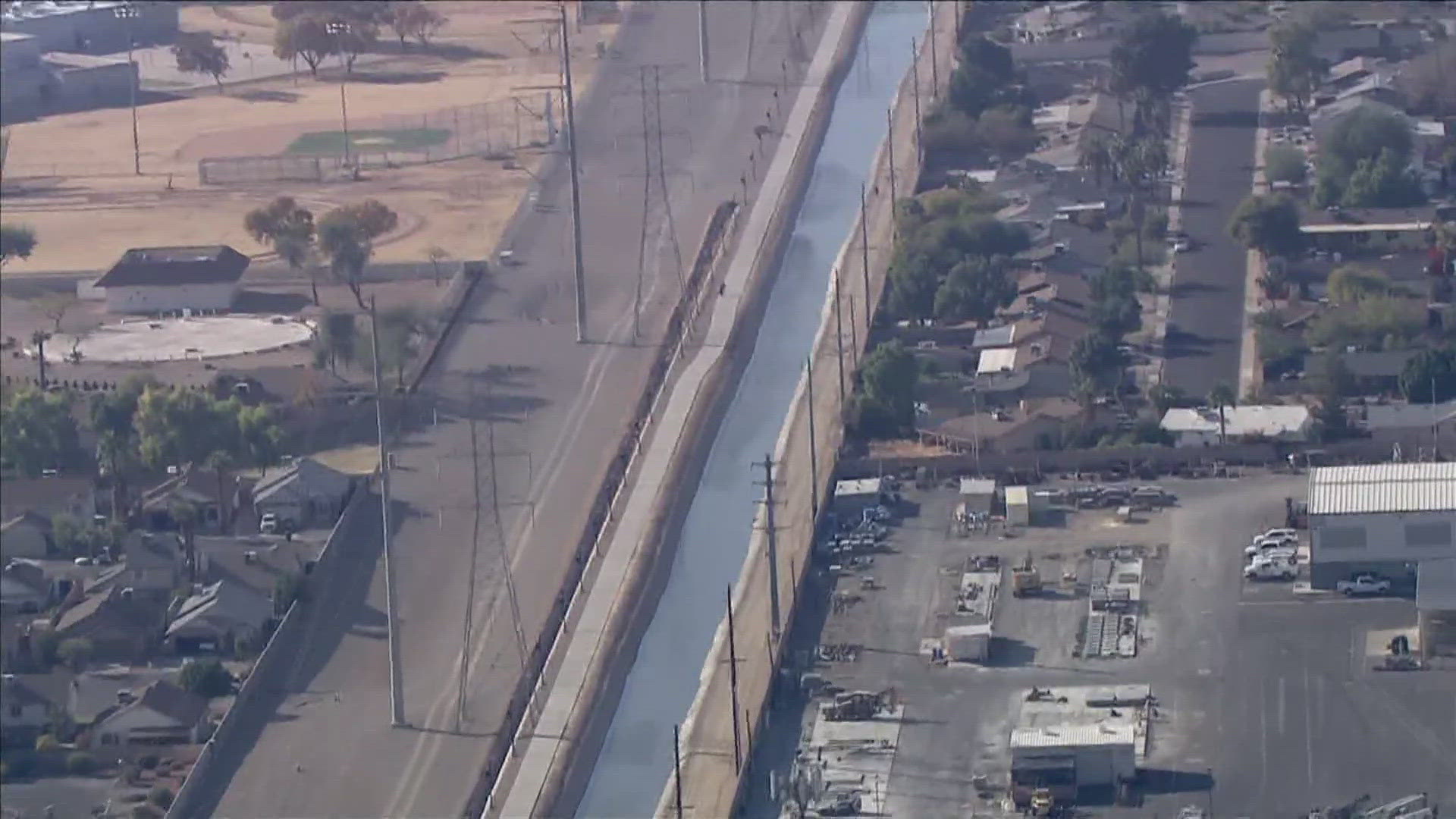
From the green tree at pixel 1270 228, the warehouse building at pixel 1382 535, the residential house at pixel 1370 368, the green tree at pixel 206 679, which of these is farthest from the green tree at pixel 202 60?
the warehouse building at pixel 1382 535

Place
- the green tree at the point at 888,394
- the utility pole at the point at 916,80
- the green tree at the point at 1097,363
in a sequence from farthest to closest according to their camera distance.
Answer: the utility pole at the point at 916,80 → the green tree at the point at 1097,363 → the green tree at the point at 888,394

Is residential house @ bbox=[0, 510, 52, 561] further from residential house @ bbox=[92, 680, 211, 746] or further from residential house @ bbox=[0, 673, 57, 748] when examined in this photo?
residential house @ bbox=[92, 680, 211, 746]

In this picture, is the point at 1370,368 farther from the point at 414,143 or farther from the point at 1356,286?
the point at 414,143

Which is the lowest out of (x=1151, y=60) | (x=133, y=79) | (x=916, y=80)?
(x=133, y=79)

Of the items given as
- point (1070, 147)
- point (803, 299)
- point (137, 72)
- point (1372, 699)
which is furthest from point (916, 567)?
point (137, 72)

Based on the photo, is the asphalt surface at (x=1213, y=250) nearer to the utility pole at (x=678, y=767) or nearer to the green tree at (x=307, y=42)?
the utility pole at (x=678, y=767)

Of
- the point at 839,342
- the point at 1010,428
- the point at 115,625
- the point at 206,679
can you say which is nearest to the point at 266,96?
the point at 839,342
